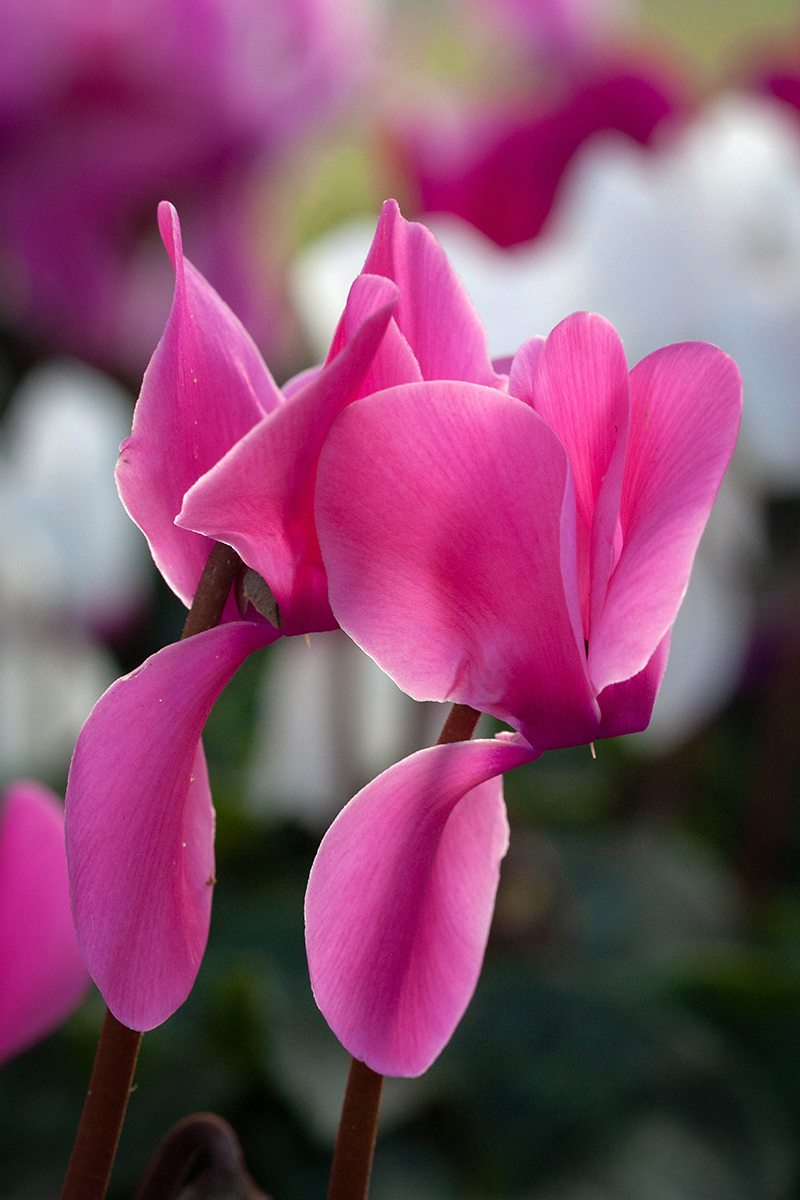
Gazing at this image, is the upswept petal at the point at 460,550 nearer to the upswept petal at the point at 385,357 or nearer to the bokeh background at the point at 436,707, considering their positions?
the upswept petal at the point at 385,357

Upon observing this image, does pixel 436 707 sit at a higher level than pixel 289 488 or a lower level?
lower

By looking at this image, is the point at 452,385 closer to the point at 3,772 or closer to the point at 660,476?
the point at 660,476

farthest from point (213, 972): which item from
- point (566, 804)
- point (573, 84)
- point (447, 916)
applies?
point (573, 84)

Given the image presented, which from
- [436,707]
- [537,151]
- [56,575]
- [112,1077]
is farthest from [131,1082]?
[537,151]

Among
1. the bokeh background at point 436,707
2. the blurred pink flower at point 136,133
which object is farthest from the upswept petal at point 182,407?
the blurred pink flower at point 136,133

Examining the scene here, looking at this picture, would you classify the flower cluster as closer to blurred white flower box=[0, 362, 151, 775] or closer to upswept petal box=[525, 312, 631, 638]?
upswept petal box=[525, 312, 631, 638]

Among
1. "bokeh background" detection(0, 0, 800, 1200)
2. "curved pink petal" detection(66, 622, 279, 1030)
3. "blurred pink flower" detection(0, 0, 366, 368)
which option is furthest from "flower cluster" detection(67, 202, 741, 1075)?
"blurred pink flower" detection(0, 0, 366, 368)

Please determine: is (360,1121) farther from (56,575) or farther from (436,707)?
(56,575)
